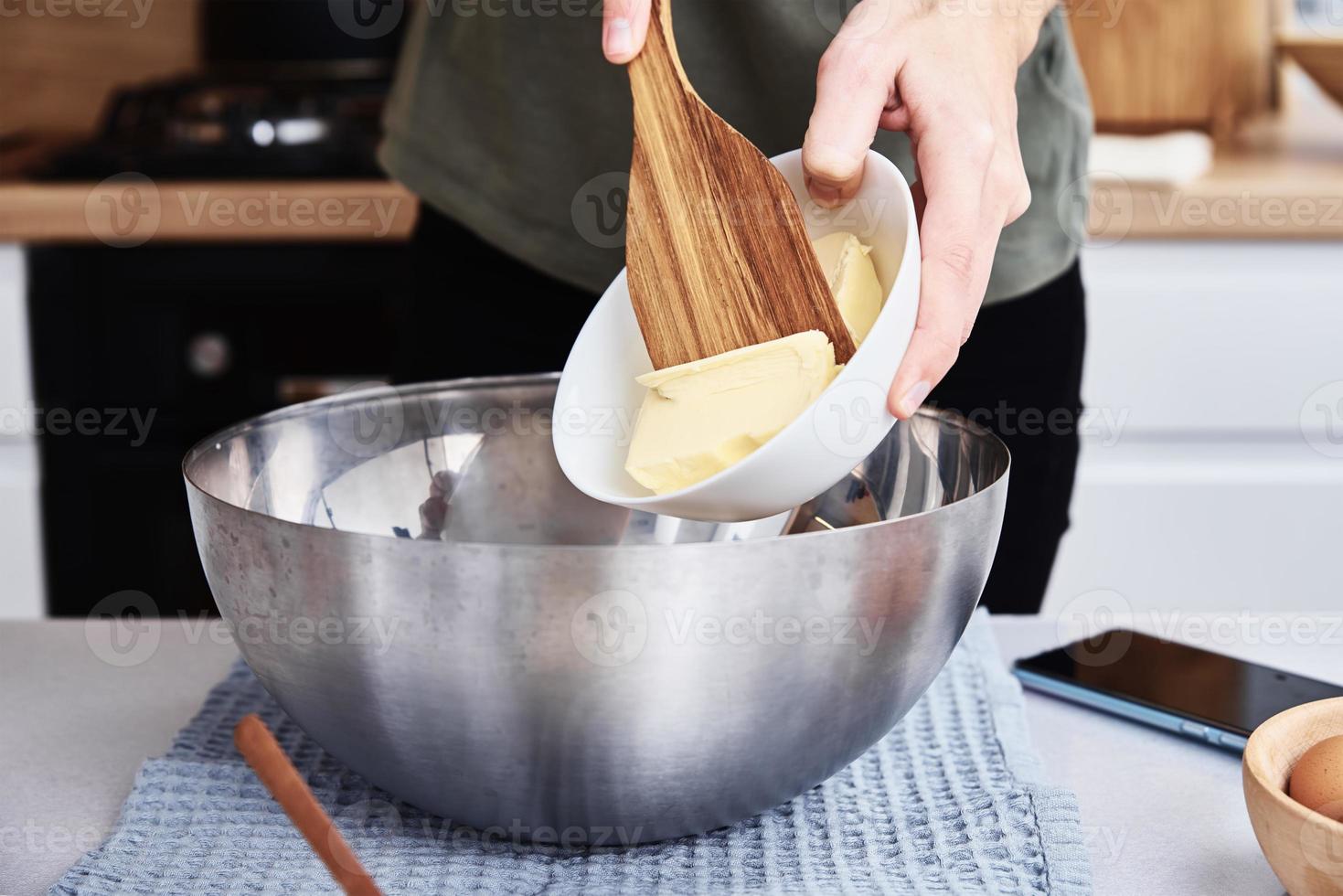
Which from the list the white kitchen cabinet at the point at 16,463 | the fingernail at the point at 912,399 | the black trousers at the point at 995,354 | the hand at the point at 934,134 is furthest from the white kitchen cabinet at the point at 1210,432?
the white kitchen cabinet at the point at 16,463

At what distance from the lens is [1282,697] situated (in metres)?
0.59

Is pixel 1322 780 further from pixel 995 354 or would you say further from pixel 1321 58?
pixel 1321 58

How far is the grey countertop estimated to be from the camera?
0.49 meters

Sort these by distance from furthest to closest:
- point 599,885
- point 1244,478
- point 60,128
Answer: point 60,128
point 1244,478
point 599,885

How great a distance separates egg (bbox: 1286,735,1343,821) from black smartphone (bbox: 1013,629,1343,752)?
113 mm

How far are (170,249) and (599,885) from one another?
112 centimetres

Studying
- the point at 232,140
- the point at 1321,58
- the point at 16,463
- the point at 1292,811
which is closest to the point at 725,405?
the point at 1292,811

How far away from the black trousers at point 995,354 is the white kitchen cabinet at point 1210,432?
54cm

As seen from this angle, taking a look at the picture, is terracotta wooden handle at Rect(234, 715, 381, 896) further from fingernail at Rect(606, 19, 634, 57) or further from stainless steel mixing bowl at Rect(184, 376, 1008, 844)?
fingernail at Rect(606, 19, 634, 57)

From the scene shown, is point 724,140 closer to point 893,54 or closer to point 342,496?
point 893,54

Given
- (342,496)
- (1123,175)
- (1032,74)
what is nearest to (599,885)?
(342,496)

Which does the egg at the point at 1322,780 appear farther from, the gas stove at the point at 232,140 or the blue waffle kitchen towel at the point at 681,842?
the gas stove at the point at 232,140

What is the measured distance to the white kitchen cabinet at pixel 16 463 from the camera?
1398mm

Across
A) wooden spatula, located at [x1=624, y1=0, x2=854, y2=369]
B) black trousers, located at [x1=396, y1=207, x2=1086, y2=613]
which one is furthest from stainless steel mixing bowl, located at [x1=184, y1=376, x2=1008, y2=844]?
black trousers, located at [x1=396, y1=207, x2=1086, y2=613]
